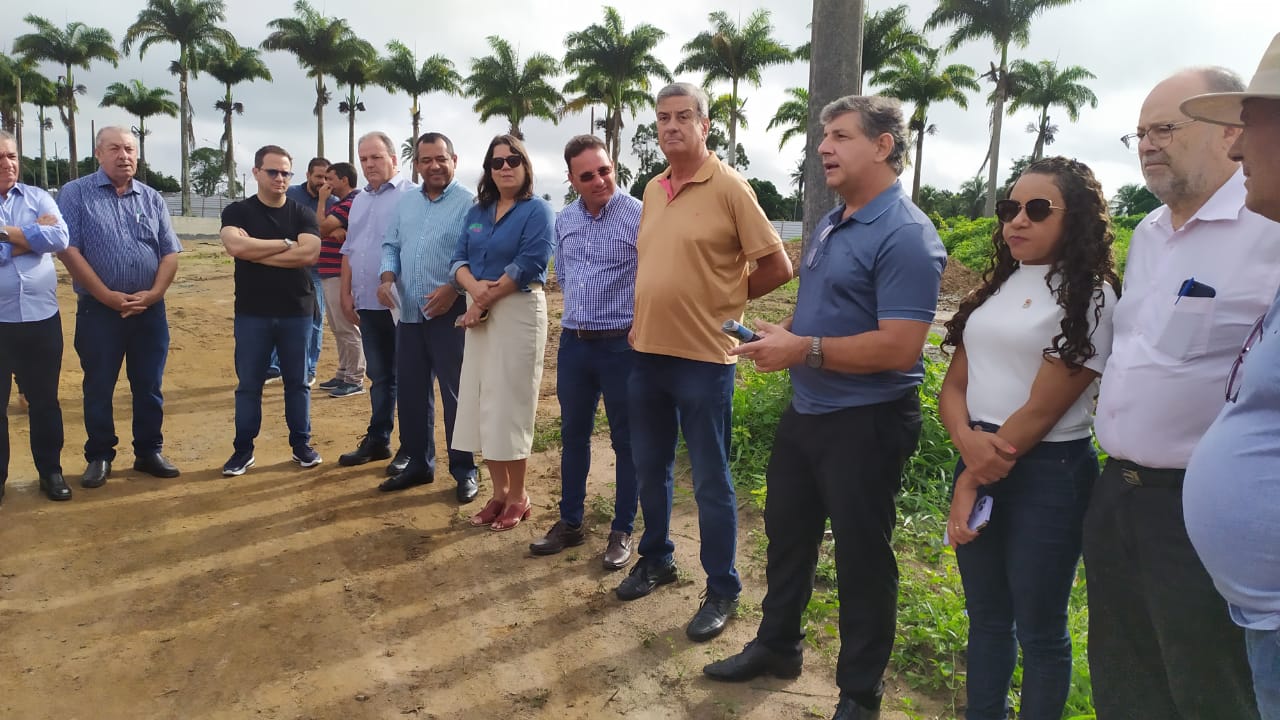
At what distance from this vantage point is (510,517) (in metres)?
4.66

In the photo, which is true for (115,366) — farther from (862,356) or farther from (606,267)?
(862,356)

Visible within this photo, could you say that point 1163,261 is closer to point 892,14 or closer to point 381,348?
point 381,348

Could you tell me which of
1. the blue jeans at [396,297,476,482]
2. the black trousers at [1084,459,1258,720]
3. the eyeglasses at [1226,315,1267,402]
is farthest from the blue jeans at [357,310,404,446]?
the eyeglasses at [1226,315,1267,402]

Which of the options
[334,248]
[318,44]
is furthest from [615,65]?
[334,248]

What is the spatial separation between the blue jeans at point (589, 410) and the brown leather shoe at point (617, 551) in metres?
0.03

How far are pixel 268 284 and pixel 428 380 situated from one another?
1198 millimetres

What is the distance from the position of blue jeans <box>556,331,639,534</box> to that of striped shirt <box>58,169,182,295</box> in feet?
8.65

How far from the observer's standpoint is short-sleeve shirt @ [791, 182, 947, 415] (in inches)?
100

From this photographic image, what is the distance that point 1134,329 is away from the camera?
2.08 m

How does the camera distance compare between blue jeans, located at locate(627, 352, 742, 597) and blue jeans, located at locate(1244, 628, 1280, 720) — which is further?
blue jeans, located at locate(627, 352, 742, 597)

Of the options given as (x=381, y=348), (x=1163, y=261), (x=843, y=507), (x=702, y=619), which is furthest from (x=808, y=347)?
(x=381, y=348)

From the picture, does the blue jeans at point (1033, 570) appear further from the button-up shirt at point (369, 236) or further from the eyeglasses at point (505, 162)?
the button-up shirt at point (369, 236)

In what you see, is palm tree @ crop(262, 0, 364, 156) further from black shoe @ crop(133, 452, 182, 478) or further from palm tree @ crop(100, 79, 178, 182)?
black shoe @ crop(133, 452, 182, 478)

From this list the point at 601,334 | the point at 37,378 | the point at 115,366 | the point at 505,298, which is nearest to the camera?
the point at 601,334
